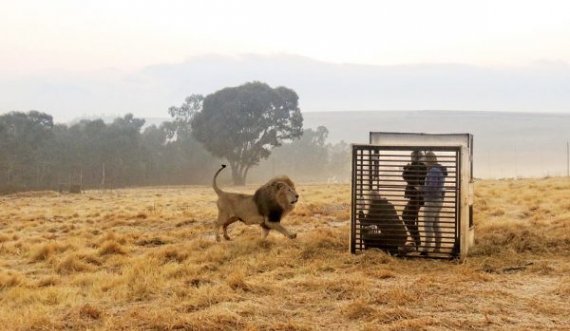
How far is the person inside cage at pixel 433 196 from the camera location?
1191 centimetres

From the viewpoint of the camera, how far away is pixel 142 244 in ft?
52.2

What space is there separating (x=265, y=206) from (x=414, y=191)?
3.86m

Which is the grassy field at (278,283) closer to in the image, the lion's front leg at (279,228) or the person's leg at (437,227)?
the lion's front leg at (279,228)

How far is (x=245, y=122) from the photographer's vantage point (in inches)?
2574

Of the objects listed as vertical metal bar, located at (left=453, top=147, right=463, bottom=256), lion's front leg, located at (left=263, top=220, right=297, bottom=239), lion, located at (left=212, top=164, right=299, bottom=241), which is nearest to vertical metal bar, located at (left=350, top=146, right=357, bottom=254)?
vertical metal bar, located at (left=453, top=147, right=463, bottom=256)

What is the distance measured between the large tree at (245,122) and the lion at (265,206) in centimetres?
4903

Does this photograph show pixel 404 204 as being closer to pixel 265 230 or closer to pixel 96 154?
pixel 265 230

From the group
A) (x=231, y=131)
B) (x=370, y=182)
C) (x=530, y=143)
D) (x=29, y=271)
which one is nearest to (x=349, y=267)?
(x=370, y=182)

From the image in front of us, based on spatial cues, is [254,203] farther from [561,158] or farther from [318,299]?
[561,158]

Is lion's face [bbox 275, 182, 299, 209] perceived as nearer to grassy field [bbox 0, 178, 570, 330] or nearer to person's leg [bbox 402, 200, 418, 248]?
grassy field [bbox 0, 178, 570, 330]

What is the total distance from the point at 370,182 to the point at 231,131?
52.8m

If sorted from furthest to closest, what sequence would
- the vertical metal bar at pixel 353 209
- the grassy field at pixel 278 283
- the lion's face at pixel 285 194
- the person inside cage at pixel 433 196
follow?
the lion's face at pixel 285 194 → the vertical metal bar at pixel 353 209 → the person inside cage at pixel 433 196 → the grassy field at pixel 278 283

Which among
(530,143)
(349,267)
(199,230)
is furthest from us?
(530,143)

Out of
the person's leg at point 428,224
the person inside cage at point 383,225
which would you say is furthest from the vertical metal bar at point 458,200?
the person inside cage at point 383,225
